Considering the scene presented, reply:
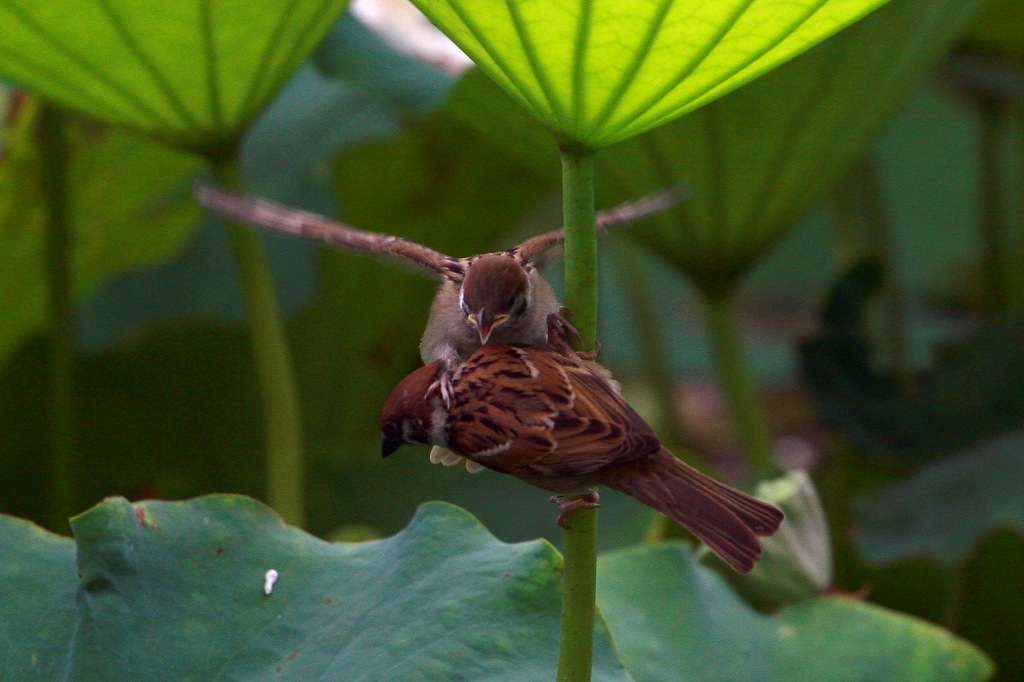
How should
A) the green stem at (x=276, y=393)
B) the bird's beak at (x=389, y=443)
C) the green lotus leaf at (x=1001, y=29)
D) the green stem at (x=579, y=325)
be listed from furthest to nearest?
the green lotus leaf at (x=1001, y=29), the green stem at (x=276, y=393), the bird's beak at (x=389, y=443), the green stem at (x=579, y=325)

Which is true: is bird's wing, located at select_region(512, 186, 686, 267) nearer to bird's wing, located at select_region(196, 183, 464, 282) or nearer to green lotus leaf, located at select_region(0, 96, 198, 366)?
bird's wing, located at select_region(196, 183, 464, 282)

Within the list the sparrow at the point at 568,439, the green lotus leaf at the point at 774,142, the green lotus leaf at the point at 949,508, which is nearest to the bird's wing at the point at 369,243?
the sparrow at the point at 568,439

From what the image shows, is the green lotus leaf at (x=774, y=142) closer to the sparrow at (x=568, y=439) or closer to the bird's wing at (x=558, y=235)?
the bird's wing at (x=558, y=235)

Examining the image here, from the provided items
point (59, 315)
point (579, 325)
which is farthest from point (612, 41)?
point (59, 315)

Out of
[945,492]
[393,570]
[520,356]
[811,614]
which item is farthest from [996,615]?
[520,356]

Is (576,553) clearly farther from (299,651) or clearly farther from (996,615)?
(996,615)

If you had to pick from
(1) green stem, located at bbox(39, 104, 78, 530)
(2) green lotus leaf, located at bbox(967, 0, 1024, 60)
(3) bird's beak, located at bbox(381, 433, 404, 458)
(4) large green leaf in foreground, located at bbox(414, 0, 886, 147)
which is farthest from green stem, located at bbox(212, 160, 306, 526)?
(2) green lotus leaf, located at bbox(967, 0, 1024, 60)
